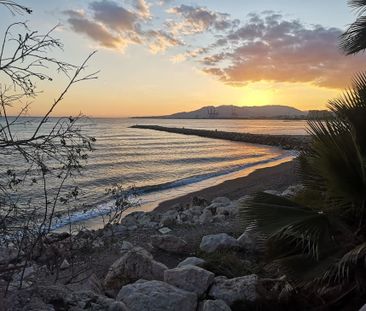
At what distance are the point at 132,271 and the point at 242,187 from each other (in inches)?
654

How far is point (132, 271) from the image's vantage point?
5973 millimetres

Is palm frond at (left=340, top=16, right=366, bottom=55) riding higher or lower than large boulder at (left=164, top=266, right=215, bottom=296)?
higher

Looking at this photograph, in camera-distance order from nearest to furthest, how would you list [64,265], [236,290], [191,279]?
1. [236,290]
2. [191,279]
3. [64,265]

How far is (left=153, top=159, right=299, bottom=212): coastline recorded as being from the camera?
1931 cm

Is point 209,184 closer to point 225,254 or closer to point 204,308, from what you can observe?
point 225,254

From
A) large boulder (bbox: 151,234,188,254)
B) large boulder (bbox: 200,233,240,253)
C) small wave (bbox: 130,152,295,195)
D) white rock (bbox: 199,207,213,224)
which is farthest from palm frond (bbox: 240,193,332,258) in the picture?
small wave (bbox: 130,152,295,195)

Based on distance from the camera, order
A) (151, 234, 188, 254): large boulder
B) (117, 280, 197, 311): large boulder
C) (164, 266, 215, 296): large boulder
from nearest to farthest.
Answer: (117, 280, 197, 311): large boulder
(164, 266, 215, 296): large boulder
(151, 234, 188, 254): large boulder

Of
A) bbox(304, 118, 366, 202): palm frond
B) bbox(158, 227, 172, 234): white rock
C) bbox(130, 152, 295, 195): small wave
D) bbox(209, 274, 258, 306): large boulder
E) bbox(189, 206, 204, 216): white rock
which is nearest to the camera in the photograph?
bbox(304, 118, 366, 202): palm frond

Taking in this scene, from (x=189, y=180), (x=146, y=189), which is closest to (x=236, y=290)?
Answer: (x=146, y=189)

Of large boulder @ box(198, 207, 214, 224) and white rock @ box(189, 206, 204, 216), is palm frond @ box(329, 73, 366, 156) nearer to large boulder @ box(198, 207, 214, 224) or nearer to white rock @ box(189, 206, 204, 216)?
large boulder @ box(198, 207, 214, 224)

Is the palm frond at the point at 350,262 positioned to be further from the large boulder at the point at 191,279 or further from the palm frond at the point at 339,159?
the large boulder at the point at 191,279

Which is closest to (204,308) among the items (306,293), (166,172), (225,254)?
(306,293)

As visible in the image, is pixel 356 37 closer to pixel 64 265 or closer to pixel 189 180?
pixel 64 265

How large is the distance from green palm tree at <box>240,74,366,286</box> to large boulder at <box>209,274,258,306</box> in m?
0.57
